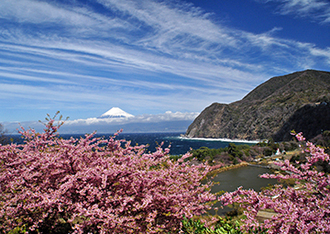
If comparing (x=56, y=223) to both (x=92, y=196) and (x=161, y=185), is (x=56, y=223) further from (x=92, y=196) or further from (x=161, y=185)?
(x=161, y=185)

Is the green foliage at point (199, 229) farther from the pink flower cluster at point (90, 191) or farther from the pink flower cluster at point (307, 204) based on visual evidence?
the pink flower cluster at point (307, 204)

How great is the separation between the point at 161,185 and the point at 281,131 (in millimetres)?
119815

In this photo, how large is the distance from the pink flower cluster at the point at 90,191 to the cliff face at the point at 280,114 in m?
92.2

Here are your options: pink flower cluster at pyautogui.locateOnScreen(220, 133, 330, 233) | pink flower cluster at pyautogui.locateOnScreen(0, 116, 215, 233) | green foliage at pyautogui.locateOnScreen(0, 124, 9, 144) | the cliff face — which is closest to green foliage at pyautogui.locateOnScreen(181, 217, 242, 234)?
pink flower cluster at pyautogui.locateOnScreen(0, 116, 215, 233)

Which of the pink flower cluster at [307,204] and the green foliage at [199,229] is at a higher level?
the pink flower cluster at [307,204]

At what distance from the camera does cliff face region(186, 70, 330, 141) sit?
87.1 m

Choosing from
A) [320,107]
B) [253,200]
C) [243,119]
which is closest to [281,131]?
[320,107]

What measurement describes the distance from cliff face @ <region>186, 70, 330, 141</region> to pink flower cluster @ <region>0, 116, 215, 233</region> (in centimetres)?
9217

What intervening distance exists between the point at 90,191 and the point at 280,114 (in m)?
140

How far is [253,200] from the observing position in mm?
4449

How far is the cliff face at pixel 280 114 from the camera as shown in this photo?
87.1 m

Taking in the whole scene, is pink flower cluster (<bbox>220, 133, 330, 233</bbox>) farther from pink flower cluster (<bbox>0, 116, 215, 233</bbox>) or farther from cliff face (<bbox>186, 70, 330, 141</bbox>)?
cliff face (<bbox>186, 70, 330, 141</bbox>)

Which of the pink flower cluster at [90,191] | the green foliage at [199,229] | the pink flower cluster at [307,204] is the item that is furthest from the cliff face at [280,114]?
the pink flower cluster at [90,191]

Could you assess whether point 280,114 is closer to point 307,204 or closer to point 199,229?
point 199,229
